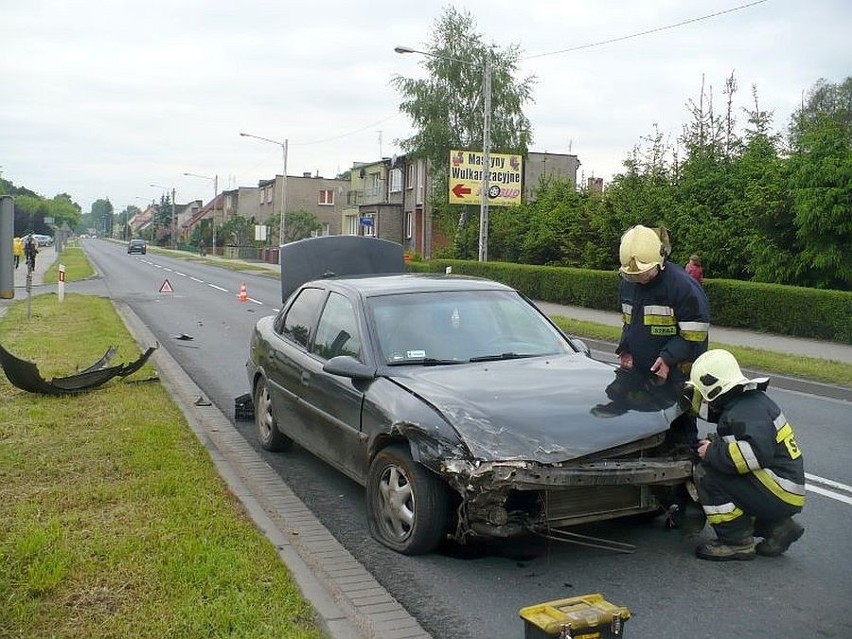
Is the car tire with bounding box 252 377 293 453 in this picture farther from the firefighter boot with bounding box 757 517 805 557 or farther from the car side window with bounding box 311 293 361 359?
the firefighter boot with bounding box 757 517 805 557

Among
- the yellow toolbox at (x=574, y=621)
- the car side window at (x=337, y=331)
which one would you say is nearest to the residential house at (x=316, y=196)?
the car side window at (x=337, y=331)

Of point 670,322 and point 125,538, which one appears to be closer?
point 125,538

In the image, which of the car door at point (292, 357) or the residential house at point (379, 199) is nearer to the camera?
the car door at point (292, 357)

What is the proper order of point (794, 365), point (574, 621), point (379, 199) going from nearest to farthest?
point (574, 621), point (794, 365), point (379, 199)

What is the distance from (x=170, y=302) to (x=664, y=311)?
69.4ft

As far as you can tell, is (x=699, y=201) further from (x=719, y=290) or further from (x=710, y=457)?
(x=710, y=457)

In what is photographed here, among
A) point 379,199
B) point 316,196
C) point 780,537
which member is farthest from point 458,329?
point 316,196

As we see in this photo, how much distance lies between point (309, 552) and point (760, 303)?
53.3 feet

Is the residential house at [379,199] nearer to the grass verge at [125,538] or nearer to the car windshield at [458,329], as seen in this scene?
the grass verge at [125,538]

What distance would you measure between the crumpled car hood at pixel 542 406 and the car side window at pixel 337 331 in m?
0.67

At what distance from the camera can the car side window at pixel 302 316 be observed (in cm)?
707

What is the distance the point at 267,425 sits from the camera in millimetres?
7621

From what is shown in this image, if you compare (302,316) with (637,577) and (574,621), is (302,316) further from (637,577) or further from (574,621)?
(574,621)

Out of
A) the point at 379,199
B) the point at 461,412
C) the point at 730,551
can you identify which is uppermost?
the point at 379,199
